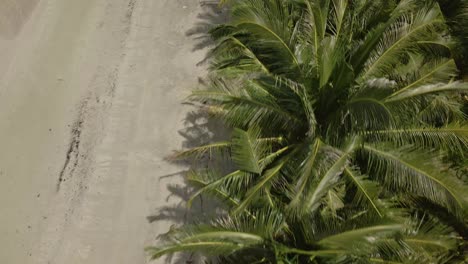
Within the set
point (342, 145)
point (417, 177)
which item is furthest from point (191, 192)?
point (417, 177)

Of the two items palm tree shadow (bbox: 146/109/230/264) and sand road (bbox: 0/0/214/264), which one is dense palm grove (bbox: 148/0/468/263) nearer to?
palm tree shadow (bbox: 146/109/230/264)

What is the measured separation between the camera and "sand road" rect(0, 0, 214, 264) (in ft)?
25.0

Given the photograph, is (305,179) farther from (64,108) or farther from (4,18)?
(4,18)

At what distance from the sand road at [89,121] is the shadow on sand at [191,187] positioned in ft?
0.37

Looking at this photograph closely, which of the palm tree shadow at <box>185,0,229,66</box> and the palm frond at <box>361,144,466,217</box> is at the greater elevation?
the palm tree shadow at <box>185,0,229,66</box>

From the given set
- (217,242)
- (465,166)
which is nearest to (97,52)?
(217,242)

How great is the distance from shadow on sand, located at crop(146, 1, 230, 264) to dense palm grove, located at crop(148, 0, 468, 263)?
959 mm

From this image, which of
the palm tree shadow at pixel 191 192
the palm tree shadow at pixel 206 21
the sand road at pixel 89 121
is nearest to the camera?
the palm tree shadow at pixel 191 192

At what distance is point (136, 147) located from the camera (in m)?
8.35

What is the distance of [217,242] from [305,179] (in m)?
1.40

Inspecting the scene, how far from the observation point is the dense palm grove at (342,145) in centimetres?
555

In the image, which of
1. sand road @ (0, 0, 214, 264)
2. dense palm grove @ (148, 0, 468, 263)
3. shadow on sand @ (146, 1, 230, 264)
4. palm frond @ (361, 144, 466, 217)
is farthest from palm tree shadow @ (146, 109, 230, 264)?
palm frond @ (361, 144, 466, 217)

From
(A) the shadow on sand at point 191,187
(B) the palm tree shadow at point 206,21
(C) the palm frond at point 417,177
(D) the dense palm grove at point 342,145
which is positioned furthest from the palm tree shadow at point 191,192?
(C) the palm frond at point 417,177

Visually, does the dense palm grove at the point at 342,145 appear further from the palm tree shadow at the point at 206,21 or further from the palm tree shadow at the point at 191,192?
the palm tree shadow at the point at 206,21
